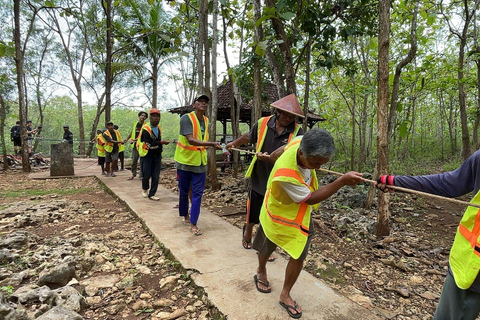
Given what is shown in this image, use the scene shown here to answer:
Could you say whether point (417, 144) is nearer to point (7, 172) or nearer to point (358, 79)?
point (358, 79)

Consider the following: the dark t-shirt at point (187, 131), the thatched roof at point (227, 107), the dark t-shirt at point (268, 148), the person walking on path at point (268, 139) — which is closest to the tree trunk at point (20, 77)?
the thatched roof at point (227, 107)

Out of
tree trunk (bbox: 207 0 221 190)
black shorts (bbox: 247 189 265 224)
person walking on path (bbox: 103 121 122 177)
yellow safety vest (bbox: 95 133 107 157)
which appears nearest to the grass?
person walking on path (bbox: 103 121 122 177)

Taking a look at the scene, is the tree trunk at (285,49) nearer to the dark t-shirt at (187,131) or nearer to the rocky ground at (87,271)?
the dark t-shirt at (187,131)

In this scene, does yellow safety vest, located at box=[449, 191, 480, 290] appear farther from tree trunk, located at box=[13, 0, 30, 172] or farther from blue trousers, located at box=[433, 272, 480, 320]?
tree trunk, located at box=[13, 0, 30, 172]

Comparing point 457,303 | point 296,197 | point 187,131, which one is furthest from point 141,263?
Result: point 457,303

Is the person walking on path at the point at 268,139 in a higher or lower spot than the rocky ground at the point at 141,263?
higher

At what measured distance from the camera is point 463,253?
4.39ft

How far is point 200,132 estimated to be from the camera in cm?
371

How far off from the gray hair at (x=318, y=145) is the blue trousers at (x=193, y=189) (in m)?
2.16

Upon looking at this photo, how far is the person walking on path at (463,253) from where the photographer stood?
51.1 inches

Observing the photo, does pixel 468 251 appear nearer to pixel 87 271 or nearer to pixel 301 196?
pixel 301 196

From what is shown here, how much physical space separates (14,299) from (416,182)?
9.54ft

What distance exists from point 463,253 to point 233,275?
1755mm

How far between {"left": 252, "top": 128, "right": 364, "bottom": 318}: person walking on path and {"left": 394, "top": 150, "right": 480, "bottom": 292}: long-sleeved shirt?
1.03 feet
